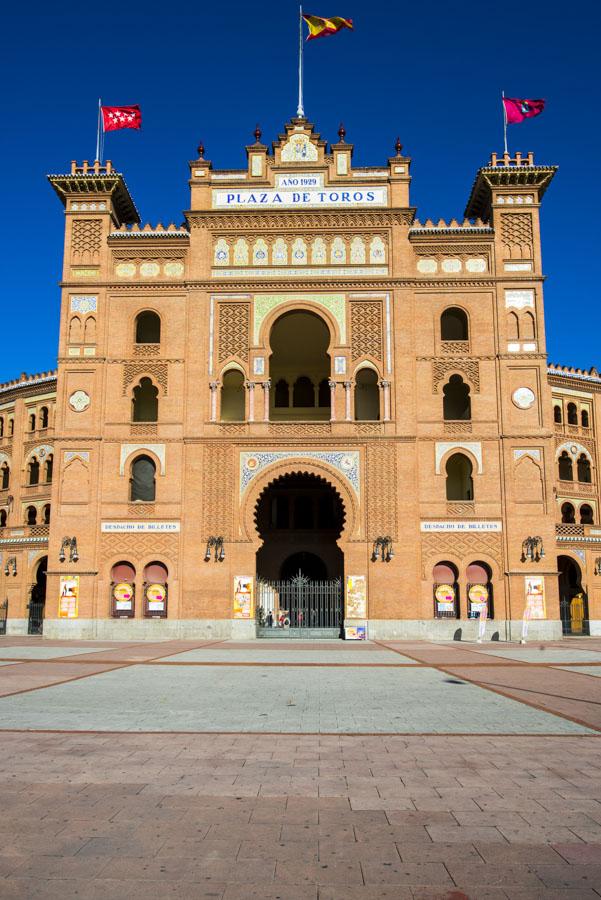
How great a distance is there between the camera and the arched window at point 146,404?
3375cm

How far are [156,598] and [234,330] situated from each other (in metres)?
11.3

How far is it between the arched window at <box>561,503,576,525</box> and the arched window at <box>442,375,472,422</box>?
914 cm

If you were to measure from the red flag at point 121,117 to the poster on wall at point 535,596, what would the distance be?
81.6 ft

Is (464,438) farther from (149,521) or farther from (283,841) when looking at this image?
(283,841)

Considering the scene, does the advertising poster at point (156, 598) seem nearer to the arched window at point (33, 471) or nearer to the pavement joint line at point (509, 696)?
the pavement joint line at point (509, 696)

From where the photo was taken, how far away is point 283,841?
18.0 ft

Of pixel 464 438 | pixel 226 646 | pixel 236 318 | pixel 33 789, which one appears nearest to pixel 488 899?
pixel 33 789

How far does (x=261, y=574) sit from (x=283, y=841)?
30597 mm

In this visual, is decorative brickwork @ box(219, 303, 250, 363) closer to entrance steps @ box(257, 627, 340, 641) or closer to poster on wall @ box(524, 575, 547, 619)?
entrance steps @ box(257, 627, 340, 641)

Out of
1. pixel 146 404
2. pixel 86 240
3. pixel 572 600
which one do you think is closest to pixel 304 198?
pixel 86 240

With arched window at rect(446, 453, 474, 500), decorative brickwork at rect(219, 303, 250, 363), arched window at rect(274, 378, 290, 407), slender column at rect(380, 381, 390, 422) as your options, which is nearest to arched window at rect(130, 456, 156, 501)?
decorative brickwork at rect(219, 303, 250, 363)

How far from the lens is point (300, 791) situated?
684 cm

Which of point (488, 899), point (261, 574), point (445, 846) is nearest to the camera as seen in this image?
point (488, 899)

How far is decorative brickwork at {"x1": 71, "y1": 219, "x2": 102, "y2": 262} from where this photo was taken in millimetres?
33125
